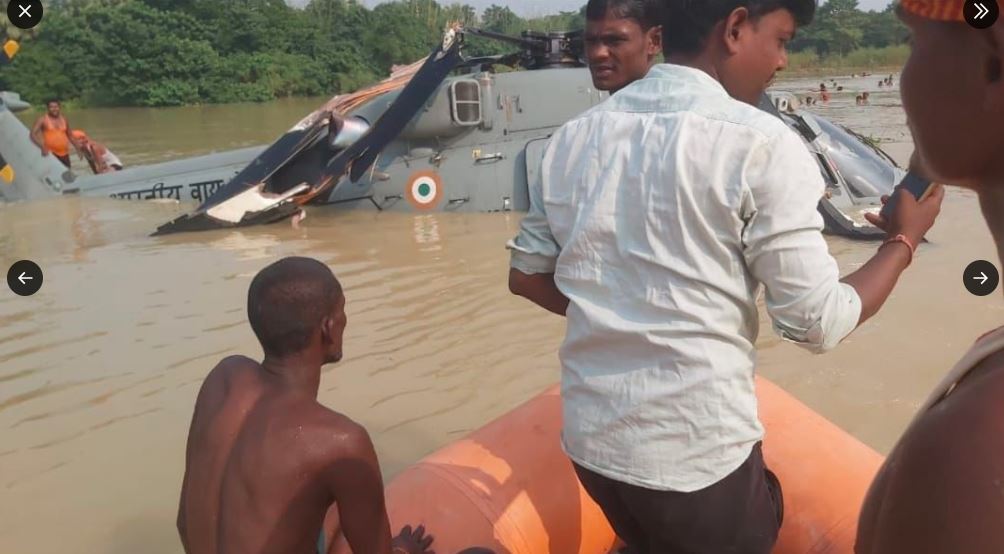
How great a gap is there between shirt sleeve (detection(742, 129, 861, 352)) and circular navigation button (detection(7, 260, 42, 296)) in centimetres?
706

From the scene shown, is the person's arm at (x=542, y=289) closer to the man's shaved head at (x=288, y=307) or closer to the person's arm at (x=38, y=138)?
the man's shaved head at (x=288, y=307)

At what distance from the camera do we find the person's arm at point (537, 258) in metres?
1.88

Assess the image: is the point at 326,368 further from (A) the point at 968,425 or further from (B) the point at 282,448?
(A) the point at 968,425

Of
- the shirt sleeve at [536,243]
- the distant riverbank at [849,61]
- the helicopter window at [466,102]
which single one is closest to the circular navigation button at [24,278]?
the helicopter window at [466,102]

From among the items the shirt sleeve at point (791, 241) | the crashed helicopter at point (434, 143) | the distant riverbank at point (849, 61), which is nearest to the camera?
the shirt sleeve at point (791, 241)

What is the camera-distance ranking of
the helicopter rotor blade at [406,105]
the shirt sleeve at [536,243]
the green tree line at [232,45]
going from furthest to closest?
the green tree line at [232,45]
the helicopter rotor blade at [406,105]
the shirt sleeve at [536,243]

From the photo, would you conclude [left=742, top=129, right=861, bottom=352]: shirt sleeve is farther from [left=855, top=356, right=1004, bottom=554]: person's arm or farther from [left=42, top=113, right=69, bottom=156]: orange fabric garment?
[left=42, top=113, right=69, bottom=156]: orange fabric garment

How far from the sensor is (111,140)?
20.8 metres

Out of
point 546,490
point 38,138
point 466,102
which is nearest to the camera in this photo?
point 546,490

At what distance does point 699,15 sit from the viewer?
1681mm

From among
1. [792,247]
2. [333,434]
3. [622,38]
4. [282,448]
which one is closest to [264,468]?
[282,448]

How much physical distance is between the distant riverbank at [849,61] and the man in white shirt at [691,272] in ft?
142

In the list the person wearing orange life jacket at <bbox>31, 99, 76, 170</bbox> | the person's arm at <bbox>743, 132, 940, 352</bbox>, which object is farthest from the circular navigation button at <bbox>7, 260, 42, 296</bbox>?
the person's arm at <bbox>743, 132, 940, 352</bbox>

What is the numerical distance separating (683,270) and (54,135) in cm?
1454
